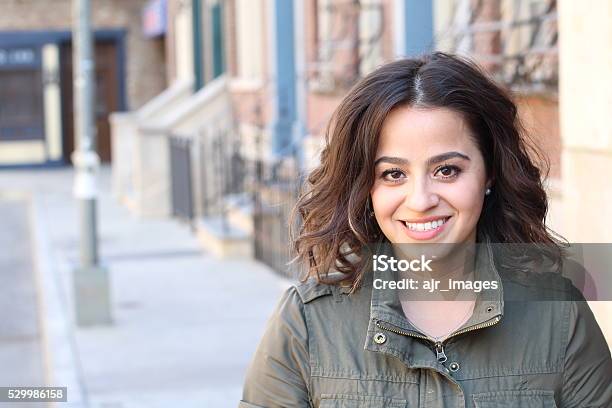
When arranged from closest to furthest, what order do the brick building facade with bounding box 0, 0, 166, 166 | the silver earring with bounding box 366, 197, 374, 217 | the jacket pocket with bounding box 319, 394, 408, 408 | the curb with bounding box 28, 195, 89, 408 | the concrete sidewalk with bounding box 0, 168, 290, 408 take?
1. the jacket pocket with bounding box 319, 394, 408, 408
2. the silver earring with bounding box 366, 197, 374, 217
3. the concrete sidewalk with bounding box 0, 168, 290, 408
4. the curb with bounding box 28, 195, 89, 408
5. the brick building facade with bounding box 0, 0, 166, 166

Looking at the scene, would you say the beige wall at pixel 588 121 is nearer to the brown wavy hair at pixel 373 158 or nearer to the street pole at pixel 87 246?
the brown wavy hair at pixel 373 158

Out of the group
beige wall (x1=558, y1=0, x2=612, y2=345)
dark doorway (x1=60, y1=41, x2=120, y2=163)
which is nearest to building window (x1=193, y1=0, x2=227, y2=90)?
dark doorway (x1=60, y1=41, x2=120, y2=163)

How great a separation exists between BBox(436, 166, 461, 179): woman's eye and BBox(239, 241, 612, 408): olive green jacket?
20 cm

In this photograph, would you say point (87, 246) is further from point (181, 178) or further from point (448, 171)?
point (181, 178)

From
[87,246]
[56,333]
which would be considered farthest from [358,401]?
[56,333]

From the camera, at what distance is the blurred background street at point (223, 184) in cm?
465

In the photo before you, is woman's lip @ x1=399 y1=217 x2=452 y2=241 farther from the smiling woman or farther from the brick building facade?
the brick building facade

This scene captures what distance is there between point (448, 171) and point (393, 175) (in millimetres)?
108

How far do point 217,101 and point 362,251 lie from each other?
1585 cm

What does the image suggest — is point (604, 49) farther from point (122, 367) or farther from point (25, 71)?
point (25, 71)

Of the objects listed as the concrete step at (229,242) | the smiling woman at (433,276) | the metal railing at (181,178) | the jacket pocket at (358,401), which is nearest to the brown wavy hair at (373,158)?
the smiling woman at (433,276)

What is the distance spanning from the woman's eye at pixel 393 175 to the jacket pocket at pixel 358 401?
431 mm

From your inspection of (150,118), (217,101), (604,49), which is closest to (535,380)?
(604,49)

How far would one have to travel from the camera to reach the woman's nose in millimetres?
2203
